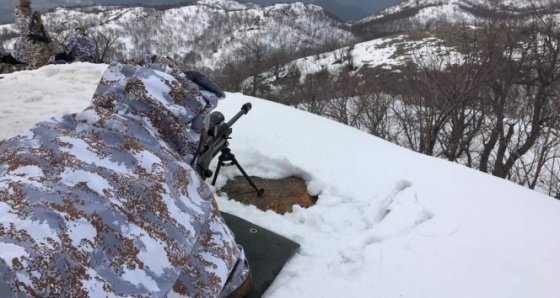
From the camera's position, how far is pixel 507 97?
14.9 metres

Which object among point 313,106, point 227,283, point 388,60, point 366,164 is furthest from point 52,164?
point 388,60

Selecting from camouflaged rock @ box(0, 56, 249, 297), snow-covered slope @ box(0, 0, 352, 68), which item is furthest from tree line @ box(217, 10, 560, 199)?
snow-covered slope @ box(0, 0, 352, 68)

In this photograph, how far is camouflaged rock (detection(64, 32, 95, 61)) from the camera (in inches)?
405

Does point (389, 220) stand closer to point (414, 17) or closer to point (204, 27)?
point (414, 17)

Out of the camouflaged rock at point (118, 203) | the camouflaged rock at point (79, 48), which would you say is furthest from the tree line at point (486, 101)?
the camouflaged rock at point (118, 203)

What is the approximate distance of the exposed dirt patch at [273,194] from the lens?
3.55m

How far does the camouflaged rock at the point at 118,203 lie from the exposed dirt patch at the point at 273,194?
4.23 feet

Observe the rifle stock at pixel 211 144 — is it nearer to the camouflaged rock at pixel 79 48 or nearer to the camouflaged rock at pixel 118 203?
the camouflaged rock at pixel 118 203

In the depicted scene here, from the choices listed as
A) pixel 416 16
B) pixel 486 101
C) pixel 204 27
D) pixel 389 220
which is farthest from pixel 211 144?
pixel 204 27

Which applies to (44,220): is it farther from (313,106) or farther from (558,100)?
(313,106)

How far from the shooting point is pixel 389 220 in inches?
126

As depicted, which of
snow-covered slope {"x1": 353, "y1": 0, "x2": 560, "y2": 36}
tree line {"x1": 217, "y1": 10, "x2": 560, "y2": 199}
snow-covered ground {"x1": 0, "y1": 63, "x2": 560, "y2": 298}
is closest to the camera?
snow-covered ground {"x1": 0, "y1": 63, "x2": 560, "y2": 298}

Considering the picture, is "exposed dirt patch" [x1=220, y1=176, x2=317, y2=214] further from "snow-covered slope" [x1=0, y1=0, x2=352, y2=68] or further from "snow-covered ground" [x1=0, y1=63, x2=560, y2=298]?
"snow-covered slope" [x1=0, y1=0, x2=352, y2=68]

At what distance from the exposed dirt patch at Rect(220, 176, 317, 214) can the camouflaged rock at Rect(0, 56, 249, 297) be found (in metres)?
1.29
